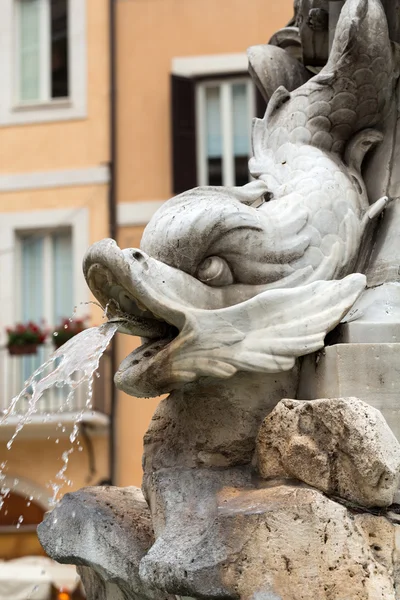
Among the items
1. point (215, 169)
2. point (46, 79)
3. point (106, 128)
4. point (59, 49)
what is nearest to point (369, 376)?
point (215, 169)

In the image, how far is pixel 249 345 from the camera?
2.48 metres

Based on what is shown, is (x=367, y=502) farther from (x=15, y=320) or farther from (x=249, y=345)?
(x=15, y=320)

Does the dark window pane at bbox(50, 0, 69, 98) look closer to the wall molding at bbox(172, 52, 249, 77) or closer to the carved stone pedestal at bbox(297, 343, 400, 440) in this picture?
the wall molding at bbox(172, 52, 249, 77)

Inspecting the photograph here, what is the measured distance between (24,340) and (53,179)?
6.11ft

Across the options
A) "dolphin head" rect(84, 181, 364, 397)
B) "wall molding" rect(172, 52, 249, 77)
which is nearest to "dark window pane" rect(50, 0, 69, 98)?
"wall molding" rect(172, 52, 249, 77)

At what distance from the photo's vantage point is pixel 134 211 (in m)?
12.6

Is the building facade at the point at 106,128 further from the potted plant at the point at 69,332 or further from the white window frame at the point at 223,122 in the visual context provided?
the potted plant at the point at 69,332

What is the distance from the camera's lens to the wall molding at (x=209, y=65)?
41.7ft

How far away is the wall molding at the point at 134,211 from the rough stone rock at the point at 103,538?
9.85m

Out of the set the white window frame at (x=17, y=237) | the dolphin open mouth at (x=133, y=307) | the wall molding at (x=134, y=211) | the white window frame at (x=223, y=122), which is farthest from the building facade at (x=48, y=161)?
the dolphin open mouth at (x=133, y=307)

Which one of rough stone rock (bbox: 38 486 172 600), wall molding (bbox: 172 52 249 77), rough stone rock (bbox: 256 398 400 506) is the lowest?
rough stone rock (bbox: 38 486 172 600)

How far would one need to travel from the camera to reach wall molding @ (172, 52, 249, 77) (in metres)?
12.7

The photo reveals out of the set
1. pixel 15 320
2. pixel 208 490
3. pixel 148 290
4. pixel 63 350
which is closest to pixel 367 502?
pixel 208 490

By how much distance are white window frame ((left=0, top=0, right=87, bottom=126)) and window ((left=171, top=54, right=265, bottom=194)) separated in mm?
1054
